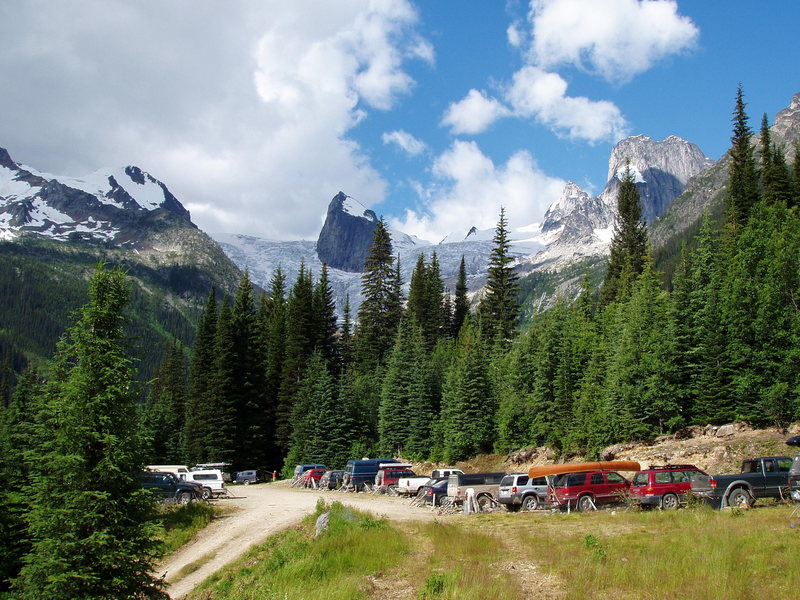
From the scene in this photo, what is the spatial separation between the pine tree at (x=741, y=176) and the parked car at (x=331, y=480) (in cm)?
4306

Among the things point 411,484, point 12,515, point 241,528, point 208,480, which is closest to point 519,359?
point 411,484

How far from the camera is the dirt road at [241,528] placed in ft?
88.4

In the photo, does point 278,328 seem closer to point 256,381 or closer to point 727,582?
point 256,381

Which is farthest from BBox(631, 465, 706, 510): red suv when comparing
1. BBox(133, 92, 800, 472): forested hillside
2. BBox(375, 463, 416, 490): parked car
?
BBox(375, 463, 416, 490): parked car

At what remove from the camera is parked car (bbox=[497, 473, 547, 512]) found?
96.5ft

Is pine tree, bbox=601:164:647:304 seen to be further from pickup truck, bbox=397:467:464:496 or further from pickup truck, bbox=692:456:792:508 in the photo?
pickup truck, bbox=692:456:792:508

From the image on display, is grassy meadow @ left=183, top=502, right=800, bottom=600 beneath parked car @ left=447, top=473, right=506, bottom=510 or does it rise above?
beneath

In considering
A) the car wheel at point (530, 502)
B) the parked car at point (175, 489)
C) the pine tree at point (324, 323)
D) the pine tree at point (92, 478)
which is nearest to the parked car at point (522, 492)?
the car wheel at point (530, 502)

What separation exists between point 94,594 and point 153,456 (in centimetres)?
455

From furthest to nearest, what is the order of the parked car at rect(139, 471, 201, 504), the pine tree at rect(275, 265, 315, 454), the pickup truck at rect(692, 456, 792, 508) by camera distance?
1. the pine tree at rect(275, 265, 315, 454)
2. the parked car at rect(139, 471, 201, 504)
3. the pickup truck at rect(692, 456, 792, 508)

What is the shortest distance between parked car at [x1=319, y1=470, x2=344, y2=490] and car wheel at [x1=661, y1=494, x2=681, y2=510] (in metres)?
29.5

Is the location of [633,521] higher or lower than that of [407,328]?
lower

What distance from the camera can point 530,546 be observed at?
19812mm

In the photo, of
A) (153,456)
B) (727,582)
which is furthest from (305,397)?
(727,582)
